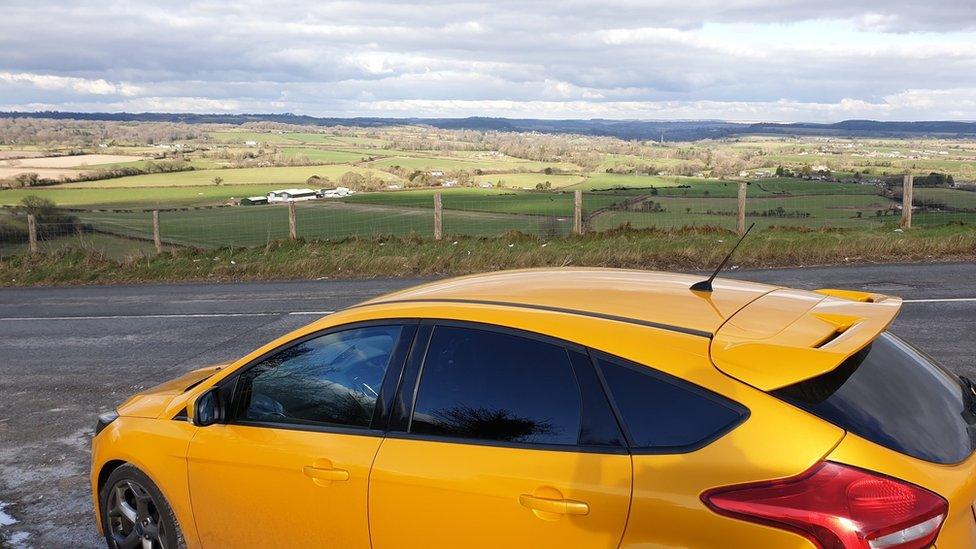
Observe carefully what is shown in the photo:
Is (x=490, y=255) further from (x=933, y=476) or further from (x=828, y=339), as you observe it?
(x=933, y=476)

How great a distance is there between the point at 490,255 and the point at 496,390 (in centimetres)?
1408

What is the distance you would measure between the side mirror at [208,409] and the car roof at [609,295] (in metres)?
0.85

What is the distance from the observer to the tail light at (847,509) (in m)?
2.38

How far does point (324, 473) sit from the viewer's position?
3.40 metres

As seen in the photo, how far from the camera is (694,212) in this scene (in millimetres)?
21094

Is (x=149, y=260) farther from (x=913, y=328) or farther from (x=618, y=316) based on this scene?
(x=618, y=316)

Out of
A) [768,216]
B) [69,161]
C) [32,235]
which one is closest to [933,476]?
[768,216]

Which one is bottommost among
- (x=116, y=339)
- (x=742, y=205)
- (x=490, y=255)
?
(x=116, y=339)

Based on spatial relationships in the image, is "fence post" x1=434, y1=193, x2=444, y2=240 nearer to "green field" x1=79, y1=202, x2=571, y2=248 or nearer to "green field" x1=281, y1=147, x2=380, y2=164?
"green field" x1=79, y1=202, x2=571, y2=248

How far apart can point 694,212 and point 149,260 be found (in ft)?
43.3

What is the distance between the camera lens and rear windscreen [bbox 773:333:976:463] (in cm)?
261

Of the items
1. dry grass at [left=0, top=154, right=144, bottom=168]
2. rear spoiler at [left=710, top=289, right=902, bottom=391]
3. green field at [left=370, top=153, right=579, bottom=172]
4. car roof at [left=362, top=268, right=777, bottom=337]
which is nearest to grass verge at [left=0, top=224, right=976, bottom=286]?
car roof at [left=362, top=268, right=777, bottom=337]

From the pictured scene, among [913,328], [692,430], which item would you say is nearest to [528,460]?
[692,430]

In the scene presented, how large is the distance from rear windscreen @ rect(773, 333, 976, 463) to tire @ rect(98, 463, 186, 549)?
2.95 m
